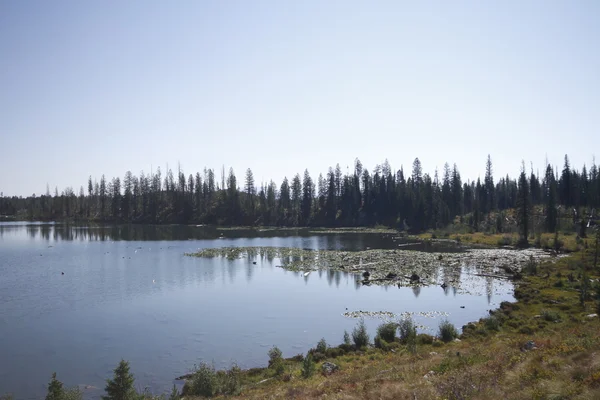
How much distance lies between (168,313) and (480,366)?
24.3 meters

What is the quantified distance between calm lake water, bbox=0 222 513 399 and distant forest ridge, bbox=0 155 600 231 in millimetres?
75553

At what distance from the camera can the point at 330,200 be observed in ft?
497

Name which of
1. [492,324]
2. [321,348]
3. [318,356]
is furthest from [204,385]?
[492,324]

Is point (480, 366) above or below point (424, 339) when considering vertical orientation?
above

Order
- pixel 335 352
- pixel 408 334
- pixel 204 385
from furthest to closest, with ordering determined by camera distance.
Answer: pixel 408 334 < pixel 335 352 < pixel 204 385

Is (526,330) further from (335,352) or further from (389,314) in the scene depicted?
(335,352)

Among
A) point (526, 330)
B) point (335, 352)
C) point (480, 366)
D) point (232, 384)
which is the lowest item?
point (335, 352)

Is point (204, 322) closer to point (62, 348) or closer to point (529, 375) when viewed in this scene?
point (62, 348)

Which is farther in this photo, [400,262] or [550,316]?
[400,262]

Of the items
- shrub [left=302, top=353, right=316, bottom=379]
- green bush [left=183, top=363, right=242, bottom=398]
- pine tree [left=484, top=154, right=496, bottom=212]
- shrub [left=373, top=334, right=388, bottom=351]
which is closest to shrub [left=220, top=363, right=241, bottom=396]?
green bush [left=183, top=363, right=242, bottom=398]

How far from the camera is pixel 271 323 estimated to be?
29609 millimetres

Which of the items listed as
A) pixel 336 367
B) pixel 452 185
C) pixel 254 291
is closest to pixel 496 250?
pixel 254 291

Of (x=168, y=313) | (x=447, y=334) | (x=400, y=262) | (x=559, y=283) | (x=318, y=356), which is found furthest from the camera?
(x=400, y=262)

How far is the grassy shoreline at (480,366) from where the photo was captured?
1155cm
